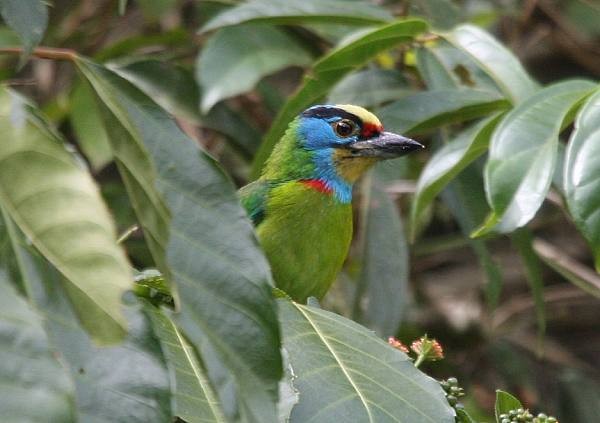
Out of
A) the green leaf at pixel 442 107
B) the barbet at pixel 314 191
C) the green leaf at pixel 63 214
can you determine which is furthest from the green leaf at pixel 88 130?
the green leaf at pixel 63 214

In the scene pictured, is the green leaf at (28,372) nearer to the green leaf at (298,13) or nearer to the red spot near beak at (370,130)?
the green leaf at (298,13)

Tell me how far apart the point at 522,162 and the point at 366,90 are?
1.35 metres

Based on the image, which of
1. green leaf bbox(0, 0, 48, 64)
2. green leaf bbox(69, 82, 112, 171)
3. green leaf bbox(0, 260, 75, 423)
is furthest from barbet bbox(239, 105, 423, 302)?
green leaf bbox(0, 260, 75, 423)

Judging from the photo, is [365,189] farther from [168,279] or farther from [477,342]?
[168,279]

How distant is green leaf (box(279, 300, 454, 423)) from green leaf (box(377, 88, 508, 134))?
4.29ft

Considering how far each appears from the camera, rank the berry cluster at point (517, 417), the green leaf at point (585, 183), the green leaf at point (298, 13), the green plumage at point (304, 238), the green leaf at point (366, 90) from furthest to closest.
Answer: the green leaf at point (366, 90) → the green leaf at point (298, 13) → the green plumage at point (304, 238) → the green leaf at point (585, 183) → the berry cluster at point (517, 417)

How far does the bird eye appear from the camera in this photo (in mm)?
3490

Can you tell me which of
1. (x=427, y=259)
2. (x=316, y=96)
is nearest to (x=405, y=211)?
(x=427, y=259)

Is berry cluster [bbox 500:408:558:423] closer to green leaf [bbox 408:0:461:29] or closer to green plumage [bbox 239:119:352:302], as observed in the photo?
green plumage [bbox 239:119:352:302]

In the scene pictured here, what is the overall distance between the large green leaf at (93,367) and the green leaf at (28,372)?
0.20 feet

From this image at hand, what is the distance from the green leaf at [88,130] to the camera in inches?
152

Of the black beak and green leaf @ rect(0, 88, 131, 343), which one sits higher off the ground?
green leaf @ rect(0, 88, 131, 343)

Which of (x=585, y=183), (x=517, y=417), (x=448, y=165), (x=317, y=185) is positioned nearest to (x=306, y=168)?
(x=317, y=185)

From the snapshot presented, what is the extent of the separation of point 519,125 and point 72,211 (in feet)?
4.38
